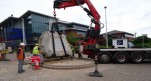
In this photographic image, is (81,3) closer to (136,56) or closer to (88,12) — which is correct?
(88,12)

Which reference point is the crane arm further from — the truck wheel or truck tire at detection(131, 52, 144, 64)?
truck tire at detection(131, 52, 144, 64)

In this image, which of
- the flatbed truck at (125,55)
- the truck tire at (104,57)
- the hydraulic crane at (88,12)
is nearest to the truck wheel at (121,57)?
the flatbed truck at (125,55)

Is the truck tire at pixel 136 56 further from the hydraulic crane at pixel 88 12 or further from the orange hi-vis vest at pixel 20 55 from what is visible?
the orange hi-vis vest at pixel 20 55

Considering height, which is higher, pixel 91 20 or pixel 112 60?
pixel 91 20

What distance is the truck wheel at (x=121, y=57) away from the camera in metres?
16.8

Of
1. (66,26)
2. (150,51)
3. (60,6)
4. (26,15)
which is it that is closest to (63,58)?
(60,6)

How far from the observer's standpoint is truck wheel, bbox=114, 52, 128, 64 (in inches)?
663

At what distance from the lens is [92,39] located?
17.1 metres

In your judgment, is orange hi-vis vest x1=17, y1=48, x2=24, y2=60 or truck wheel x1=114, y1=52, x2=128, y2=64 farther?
truck wheel x1=114, y1=52, x2=128, y2=64

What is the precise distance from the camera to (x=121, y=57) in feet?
55.6

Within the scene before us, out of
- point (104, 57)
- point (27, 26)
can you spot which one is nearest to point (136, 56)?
point (104, 57)

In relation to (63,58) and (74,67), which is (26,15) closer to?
(63,58)

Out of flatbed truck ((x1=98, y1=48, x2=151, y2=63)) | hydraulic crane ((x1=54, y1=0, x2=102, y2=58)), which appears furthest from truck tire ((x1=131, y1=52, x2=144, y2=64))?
hydraulic crane ((x1=54, y1=0, x2=102, y2=58))

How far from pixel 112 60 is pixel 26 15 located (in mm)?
50988
